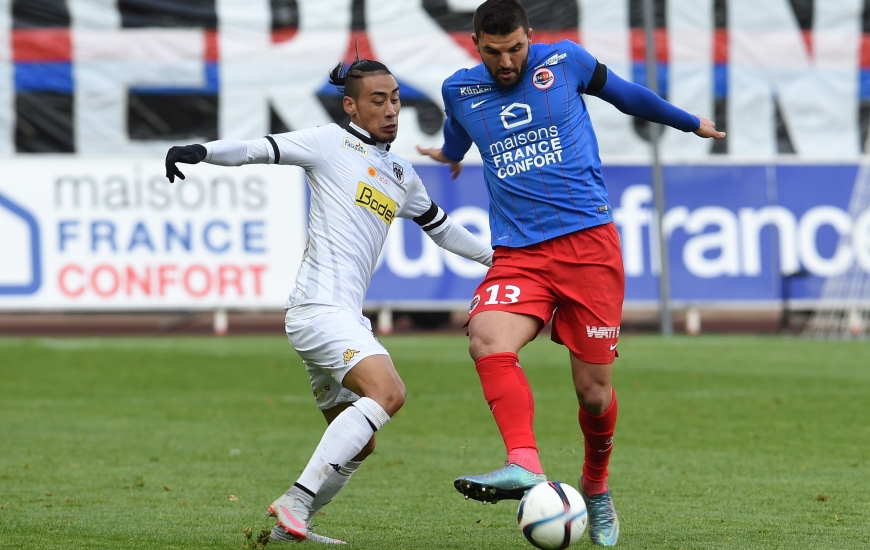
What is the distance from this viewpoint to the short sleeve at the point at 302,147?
17.8 feet

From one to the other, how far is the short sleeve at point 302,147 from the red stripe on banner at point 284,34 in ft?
53.1

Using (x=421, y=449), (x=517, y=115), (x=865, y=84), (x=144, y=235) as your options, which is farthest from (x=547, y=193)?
(x=865, y=84)

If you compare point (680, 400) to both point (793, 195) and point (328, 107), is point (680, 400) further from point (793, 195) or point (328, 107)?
point (328, 107)

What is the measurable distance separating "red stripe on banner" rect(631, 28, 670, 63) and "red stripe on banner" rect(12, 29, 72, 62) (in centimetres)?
925

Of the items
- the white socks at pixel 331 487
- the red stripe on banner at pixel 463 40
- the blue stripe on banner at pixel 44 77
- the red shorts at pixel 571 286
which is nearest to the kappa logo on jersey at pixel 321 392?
the white socks at pixel 331 487

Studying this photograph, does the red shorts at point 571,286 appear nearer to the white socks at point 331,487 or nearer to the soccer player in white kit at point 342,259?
the soccer player in white kit at point 342,259

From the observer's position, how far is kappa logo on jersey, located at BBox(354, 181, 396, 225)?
18.4 ft

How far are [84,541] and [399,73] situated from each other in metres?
16.7

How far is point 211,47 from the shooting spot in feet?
69.8

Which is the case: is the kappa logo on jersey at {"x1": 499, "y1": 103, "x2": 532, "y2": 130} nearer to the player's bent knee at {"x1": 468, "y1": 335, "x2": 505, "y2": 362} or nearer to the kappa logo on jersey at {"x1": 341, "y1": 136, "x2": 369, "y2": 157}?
the kappa logo on jersey at {"x1": 341, "y1": 136, "x2": 369, "y2": 157}

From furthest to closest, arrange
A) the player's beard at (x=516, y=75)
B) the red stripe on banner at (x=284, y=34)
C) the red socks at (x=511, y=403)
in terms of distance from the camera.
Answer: the red stripe on banner at (x=284, y=34), the player's beard at (x=516, y=75), the red socks at (x=511, y=403)

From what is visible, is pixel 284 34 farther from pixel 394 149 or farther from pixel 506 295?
pixel 506 295

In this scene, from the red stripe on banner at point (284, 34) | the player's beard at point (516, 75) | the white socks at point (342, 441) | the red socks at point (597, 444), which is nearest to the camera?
the white socks at point (342, 441)

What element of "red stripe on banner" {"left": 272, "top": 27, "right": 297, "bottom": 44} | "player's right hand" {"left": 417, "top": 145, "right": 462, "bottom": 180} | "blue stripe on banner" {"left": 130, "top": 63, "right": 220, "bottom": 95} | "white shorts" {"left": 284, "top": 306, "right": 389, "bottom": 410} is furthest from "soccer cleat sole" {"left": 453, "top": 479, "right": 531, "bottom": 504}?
"red stripe on banner" {"left": 272, "top": 27, "right": 297, "bottom": 44}
